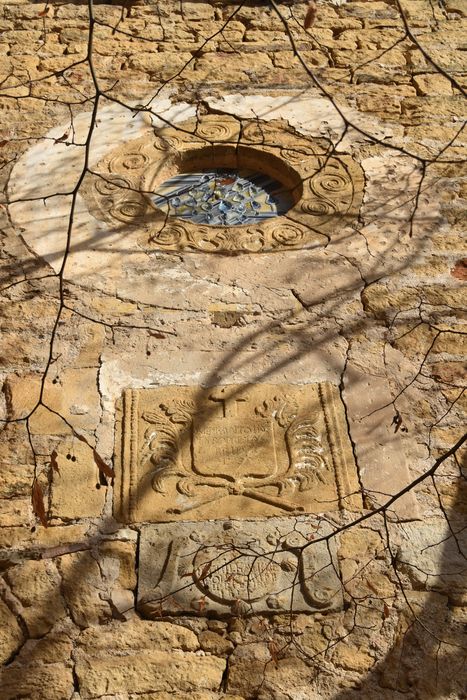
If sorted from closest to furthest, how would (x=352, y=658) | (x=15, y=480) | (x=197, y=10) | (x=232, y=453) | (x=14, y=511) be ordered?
(x=352, y=658) → (x=14, y=511) → (x=15, y=480) → (x=232, y=453) → (x=197, y=10)

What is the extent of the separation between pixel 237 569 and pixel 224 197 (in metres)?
2.72

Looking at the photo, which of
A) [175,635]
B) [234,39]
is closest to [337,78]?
[234,39]

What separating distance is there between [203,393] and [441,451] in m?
1.11

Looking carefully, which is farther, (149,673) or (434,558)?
(434,558)

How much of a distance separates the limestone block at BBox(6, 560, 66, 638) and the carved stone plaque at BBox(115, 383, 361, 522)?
0.38 m

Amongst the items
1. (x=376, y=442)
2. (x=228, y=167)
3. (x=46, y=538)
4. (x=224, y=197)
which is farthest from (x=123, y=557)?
(x=228, y=167)

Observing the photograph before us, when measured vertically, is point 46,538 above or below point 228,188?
below

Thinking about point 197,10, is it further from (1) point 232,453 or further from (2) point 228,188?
(1) point 232,453

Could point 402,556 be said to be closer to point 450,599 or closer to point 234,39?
point 450,599

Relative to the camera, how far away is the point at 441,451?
4.10 metres

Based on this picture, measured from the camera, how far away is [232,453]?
401 cm

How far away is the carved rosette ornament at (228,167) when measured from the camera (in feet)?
16.7

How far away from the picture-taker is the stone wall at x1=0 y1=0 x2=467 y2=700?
346cm

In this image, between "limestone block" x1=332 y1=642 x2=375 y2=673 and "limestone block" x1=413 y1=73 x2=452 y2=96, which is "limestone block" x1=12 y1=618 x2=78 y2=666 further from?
"limestone block" x1=413 y1=73 x2=452 y2=96
